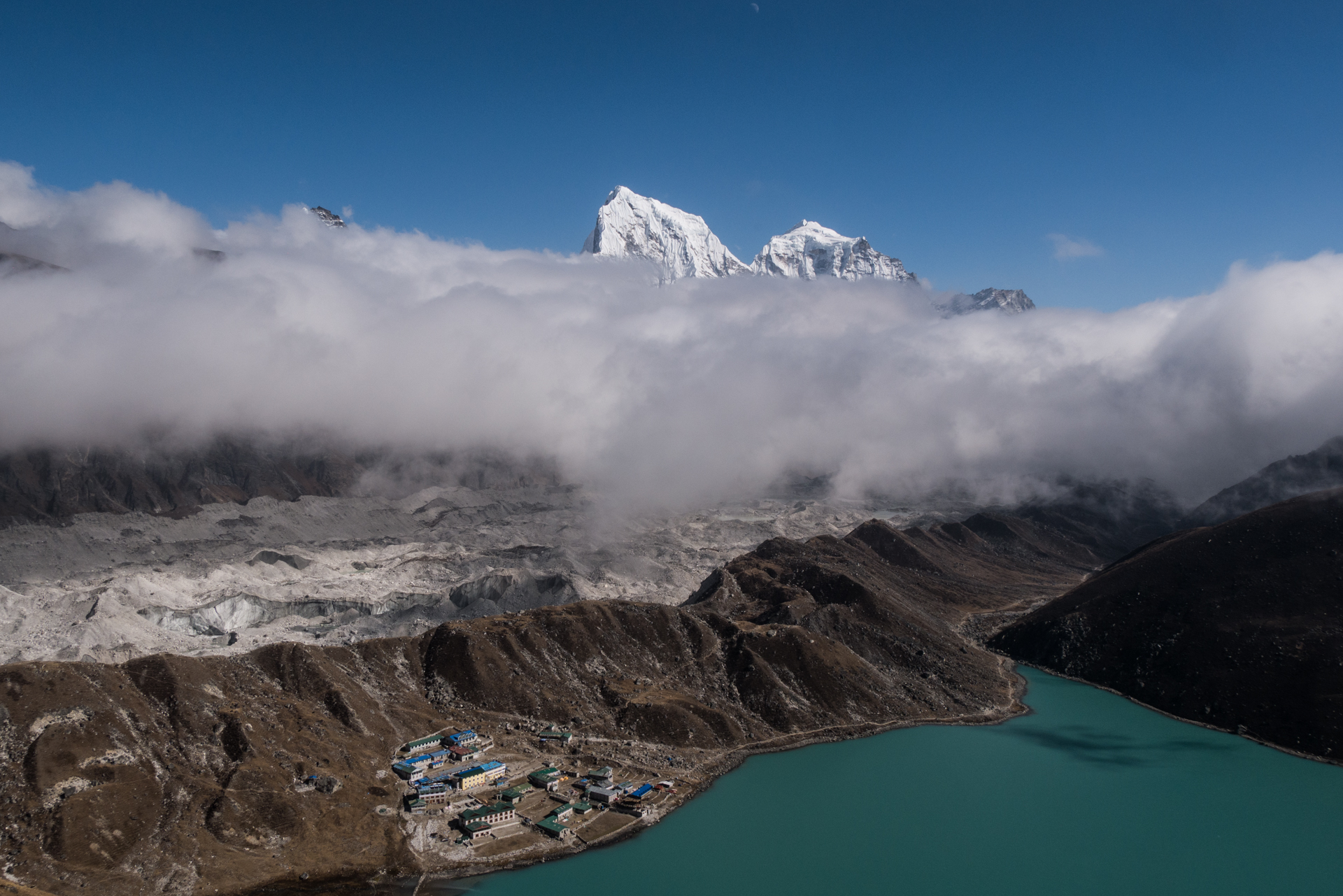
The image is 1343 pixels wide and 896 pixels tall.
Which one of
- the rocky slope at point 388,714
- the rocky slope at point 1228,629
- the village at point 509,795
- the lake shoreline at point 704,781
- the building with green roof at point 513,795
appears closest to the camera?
the lake shoreline at point 704,781

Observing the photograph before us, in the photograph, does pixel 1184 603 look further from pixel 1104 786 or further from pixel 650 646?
pixel 650 646

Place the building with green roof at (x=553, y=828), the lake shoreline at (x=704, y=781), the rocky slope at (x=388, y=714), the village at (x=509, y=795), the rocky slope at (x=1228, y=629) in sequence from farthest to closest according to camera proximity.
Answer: the rocky slope at (x=1228, y=629) → the village at (x=509, y=795) → the building with green roof at (x=553, y=828) → the rocky slope at (x=388, y=714) → the lake shoreline at (x=704, y=781)

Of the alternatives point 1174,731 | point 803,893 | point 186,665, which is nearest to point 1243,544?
point 1174,731

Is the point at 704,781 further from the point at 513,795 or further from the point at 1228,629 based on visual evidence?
the point at 1228,629

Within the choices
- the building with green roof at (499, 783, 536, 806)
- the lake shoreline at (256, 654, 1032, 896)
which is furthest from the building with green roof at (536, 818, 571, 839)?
the building with green roof at (499, 783, 536, 806)

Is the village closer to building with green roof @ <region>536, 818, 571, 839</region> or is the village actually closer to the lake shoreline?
building with green roof @ <region>536, 818, 571, 839</region>

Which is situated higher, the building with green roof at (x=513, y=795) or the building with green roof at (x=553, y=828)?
the building with green roof at (x=513, y=795)

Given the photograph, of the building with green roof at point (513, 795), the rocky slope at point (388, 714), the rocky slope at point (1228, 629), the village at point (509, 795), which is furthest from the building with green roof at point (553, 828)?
the rocky slope at point (1228, 629)

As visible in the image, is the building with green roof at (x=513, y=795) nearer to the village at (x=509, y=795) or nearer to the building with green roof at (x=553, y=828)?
the village at (x=509, y=795)

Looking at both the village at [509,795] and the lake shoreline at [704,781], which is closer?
the lake shoreline at [704,781]
